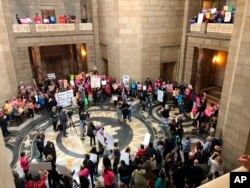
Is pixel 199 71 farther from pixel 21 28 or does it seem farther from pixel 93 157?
pixel 21 28

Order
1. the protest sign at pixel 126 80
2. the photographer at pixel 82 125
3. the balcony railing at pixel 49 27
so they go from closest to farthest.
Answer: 1. the photographer at pixel 82 125
2. the balcony railing at pixel 49 27
3. the protest sign at pixel 126 80

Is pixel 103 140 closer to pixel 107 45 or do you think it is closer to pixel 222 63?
pixel 107 45

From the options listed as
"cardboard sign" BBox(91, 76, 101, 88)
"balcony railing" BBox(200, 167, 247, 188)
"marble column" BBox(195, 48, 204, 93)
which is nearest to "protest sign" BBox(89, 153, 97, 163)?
"balcony railing" BBox(200, 167, 247, 188)

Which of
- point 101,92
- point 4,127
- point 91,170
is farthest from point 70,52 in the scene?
point 91,170

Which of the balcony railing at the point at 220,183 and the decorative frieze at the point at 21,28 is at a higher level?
the decorative frieze at the point at 21,28

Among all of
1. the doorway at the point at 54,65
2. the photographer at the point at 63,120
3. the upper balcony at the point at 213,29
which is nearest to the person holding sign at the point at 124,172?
the photographer at the point at 63,120

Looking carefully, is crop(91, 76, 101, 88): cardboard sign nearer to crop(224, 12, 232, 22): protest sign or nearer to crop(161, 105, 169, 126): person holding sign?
crop(161, 105, 169, 126): person holding sign

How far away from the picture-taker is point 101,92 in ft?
51.9

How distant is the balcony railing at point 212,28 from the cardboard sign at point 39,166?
11789 millimetres

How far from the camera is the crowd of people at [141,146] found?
6.95 meters

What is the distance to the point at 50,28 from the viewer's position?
17.8m

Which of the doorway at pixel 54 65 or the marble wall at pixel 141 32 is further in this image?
the doorway at pixel 54 65

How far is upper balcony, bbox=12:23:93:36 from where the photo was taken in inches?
654

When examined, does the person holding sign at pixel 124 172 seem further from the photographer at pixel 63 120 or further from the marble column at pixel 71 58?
the marble column at pixel 71 58
